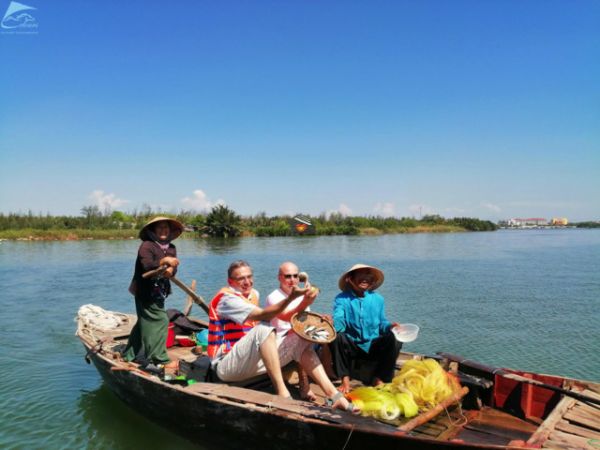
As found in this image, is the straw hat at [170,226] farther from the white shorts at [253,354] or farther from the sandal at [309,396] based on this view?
the sandal at [309,396]

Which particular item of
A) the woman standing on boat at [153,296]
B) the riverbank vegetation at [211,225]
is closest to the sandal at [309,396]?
the woman standing on boat at [153,296]

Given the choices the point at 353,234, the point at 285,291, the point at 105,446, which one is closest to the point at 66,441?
the point at 105,446

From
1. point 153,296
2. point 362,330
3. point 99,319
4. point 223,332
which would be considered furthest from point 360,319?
point 99,319

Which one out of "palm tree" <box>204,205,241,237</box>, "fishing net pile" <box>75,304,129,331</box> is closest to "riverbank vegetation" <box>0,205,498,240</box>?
"palm tree" <box>204,205,241,237</box>

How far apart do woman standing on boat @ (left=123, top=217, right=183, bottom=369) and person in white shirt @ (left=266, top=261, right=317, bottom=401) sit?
60.6 inches

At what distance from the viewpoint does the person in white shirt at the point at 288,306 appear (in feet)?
13.1

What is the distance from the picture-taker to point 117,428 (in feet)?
18.5

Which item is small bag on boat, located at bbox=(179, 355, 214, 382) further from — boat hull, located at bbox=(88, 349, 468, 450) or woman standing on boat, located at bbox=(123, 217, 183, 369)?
woman standing on boat, located at bbox=(123, 217, 183, 369)

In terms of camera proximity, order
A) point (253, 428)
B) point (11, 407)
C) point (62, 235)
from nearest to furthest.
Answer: point (253, 428) < point (11, 407) < point (62, 235)

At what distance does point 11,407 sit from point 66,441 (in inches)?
51.4

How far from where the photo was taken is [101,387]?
6.64 m

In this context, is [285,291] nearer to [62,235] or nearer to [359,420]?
[359,420]

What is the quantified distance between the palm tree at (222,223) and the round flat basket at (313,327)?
3674 centimetres

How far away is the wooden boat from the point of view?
332 centimetres
